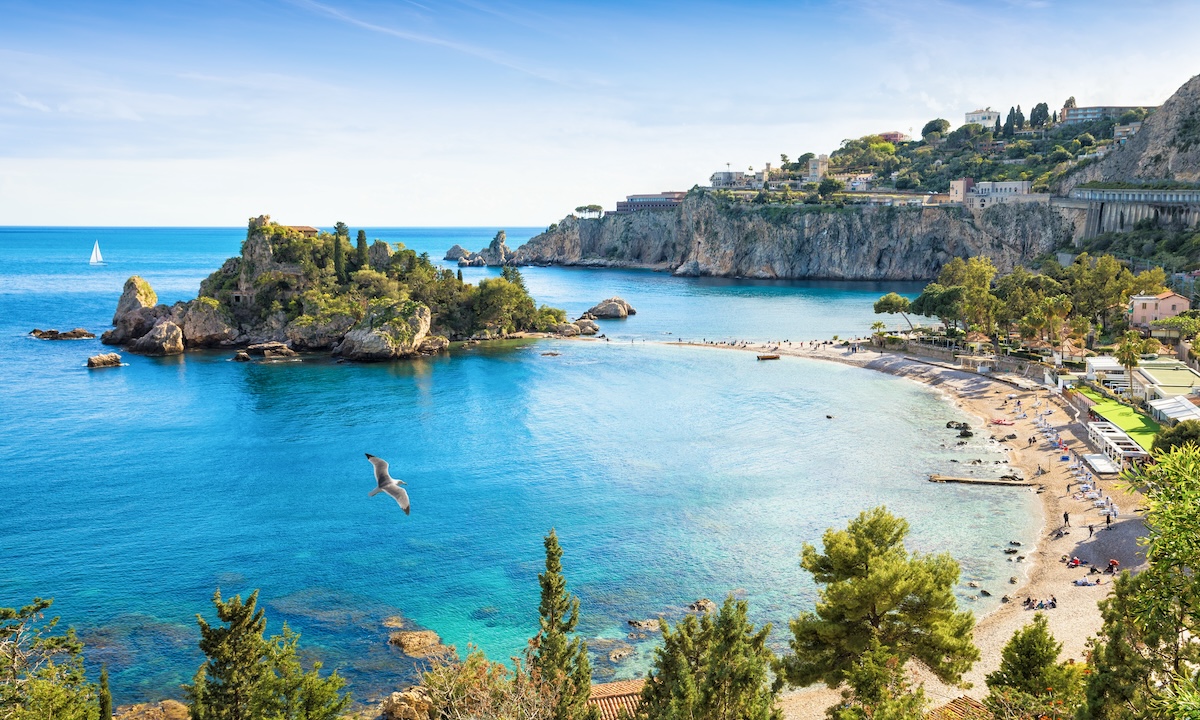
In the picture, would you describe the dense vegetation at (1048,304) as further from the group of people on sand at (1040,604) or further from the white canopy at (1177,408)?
the group of people on sand at (1040,604)

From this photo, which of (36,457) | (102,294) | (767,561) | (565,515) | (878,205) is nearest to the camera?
(767,561)

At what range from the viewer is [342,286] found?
90125 mm

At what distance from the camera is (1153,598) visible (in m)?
Result: 12.1

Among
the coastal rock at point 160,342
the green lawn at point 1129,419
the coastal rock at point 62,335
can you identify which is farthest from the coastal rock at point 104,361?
the green lawn at point 1129,419

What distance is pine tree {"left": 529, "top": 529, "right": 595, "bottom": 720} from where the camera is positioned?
19.3 m

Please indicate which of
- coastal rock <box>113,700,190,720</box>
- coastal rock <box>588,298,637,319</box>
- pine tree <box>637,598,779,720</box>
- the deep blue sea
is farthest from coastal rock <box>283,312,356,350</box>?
pine tree <box>637,598,779,720</box>

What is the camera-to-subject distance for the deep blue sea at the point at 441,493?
99.6ft

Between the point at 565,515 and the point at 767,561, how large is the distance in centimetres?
1035

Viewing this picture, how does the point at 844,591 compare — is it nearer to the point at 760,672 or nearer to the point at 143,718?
the point at 760,672

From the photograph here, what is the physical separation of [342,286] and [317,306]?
536cm

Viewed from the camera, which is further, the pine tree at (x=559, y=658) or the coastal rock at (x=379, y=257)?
the coastal rock at (x=379, y=257)

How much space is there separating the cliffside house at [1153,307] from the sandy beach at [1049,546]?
16.5m

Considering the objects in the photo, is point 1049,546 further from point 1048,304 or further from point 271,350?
point 271,350

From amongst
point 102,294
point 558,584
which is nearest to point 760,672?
point 558,584
